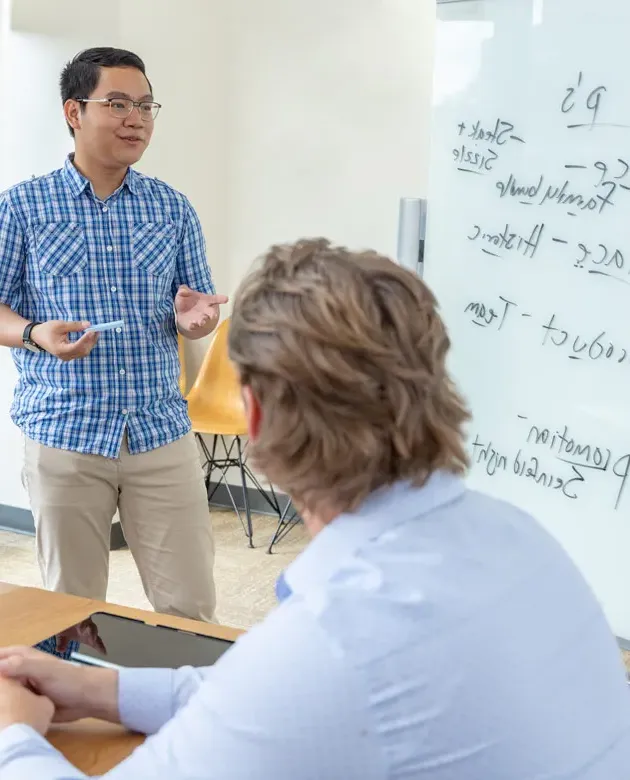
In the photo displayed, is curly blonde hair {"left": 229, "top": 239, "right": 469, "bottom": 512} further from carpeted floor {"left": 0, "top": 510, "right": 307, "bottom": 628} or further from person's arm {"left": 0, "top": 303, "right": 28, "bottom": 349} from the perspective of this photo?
carpeted floor {"left": 0, "top": 510, "right": 307, "bottom": 628}

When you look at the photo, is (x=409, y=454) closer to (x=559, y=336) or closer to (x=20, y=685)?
(x=20, y=685)

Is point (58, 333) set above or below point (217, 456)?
above

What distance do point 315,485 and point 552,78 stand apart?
177cm

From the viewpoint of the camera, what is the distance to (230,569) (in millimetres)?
3588

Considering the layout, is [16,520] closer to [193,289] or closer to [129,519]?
[129,519]

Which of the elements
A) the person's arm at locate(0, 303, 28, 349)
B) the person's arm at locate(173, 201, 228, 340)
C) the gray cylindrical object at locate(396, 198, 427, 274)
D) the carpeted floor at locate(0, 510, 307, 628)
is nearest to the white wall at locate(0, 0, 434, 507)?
the carpeted floor at locate(0, 510, 307, 628)

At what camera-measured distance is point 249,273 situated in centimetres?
85

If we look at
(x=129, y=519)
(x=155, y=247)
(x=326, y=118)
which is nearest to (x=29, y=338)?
(x=155, y=247)

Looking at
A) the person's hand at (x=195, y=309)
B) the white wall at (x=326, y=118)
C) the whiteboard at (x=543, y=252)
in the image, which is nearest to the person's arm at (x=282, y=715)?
the person's hand at (x=195, y=309)

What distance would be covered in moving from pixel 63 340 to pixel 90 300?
0.62 feet

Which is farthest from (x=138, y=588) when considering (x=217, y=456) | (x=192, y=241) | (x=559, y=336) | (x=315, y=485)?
(x=315, y=485)

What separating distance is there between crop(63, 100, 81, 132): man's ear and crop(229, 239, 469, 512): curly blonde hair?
149 centimetres

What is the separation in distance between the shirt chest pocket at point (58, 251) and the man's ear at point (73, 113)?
247 mm

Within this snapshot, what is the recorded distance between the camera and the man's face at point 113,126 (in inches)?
83.5
